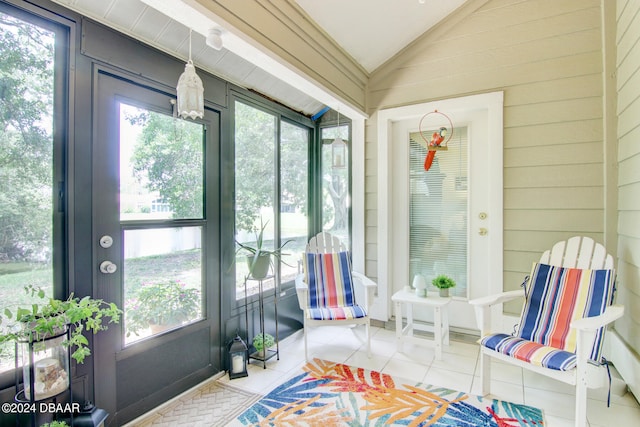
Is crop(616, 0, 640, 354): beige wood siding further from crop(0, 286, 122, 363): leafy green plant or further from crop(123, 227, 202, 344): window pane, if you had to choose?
crop(0, 286, 122, 363): leafy green plant

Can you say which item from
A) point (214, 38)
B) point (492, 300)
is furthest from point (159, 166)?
point (492, 300)

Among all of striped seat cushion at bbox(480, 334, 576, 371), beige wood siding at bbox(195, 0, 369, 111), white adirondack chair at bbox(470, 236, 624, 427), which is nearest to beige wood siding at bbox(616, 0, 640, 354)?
white adirondack chair at bbox(470, 236, 624, 427)

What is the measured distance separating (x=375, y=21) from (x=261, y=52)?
1.28 meters

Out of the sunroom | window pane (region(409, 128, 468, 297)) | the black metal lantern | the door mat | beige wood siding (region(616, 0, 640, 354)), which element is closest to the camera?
the sunroom

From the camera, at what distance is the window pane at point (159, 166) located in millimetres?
2016

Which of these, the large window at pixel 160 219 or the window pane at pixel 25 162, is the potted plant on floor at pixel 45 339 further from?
the large window at pixel 160 219

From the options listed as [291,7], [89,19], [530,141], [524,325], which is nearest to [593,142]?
[530,141]

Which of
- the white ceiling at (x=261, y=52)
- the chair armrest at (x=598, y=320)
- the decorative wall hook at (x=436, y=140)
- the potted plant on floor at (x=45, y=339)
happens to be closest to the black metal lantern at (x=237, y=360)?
the potted plant on floor at (x=45, y=339)

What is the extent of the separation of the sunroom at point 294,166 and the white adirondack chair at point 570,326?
0.18 m

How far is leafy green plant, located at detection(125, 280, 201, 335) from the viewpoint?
81.4 inches

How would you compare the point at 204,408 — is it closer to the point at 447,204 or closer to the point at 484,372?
the point at 484,372

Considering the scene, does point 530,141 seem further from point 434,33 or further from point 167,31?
point 167,31

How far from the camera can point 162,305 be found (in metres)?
2.23

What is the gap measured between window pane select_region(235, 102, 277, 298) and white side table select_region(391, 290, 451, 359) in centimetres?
117
